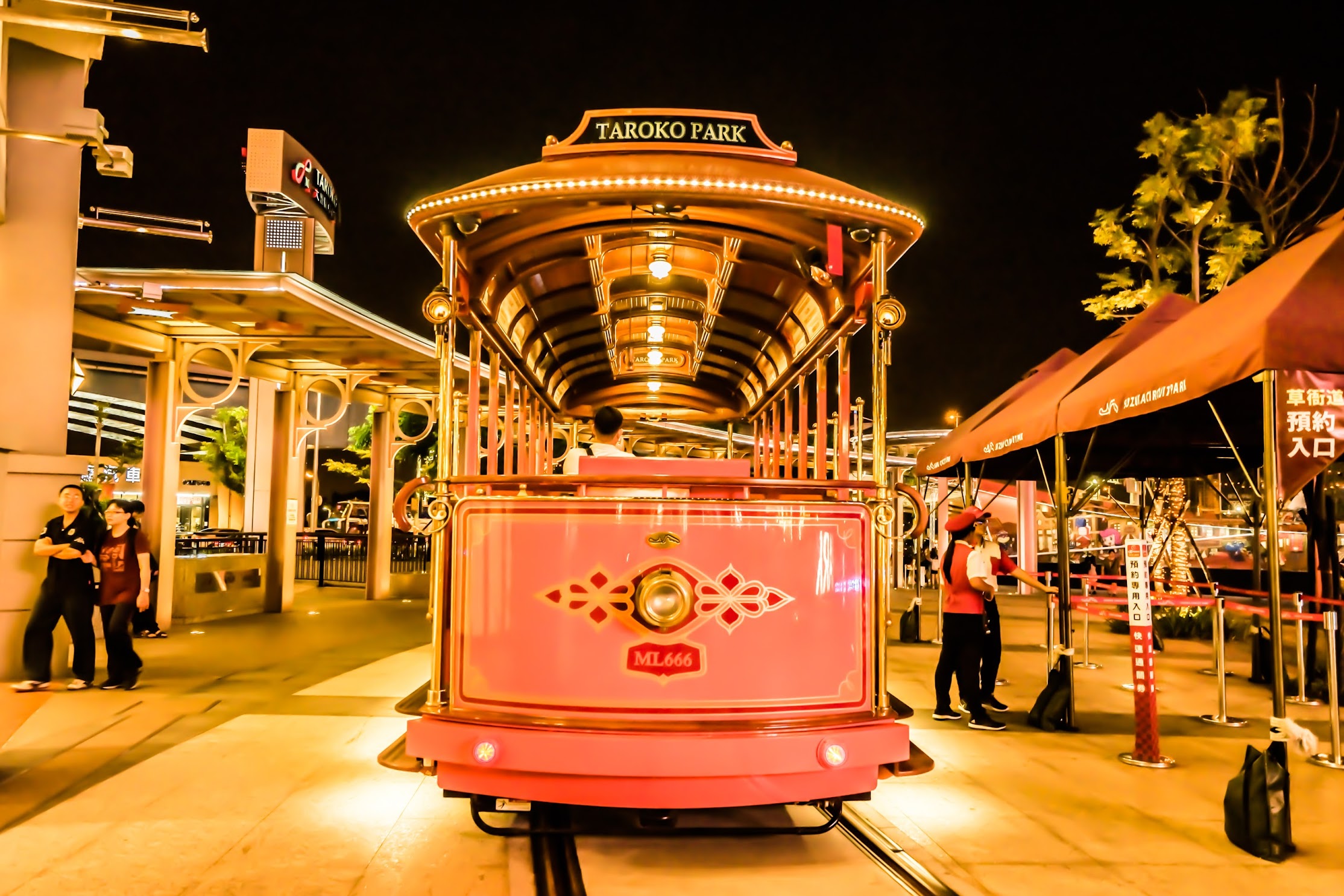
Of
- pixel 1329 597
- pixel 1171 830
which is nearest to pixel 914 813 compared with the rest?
pixel 1171 830

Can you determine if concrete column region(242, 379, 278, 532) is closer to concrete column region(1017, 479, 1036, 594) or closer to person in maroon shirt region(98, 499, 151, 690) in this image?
person in maroon shirt region(98, 499, 151, 690)

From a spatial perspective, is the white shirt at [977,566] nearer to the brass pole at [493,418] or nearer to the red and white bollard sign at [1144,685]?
the red and white bollard sign at [1144,685]

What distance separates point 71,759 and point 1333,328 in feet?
24.8

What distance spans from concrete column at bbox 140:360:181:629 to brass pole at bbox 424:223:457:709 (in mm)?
8243

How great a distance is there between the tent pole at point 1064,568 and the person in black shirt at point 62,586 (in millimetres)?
7665

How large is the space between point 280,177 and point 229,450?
1007 inches

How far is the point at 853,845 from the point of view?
449cm

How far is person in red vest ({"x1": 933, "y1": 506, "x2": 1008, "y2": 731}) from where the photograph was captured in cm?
707

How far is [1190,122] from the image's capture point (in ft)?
48.7

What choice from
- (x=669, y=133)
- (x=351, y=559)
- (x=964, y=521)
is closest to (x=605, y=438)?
(x=669, y=133)

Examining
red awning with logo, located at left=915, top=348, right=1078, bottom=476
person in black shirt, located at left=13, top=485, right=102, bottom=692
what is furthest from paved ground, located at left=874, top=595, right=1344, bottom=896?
person in black shirt, located at left=13, top=485, right=102, bottom=692

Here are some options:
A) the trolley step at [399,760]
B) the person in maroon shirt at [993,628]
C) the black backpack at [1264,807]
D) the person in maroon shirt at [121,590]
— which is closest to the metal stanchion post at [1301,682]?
the person in maroon shirt at [993,628]

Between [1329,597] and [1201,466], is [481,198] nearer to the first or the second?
[1329,597]

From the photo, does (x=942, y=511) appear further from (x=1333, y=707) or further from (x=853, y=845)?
(x=853, y=845)
